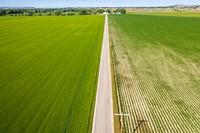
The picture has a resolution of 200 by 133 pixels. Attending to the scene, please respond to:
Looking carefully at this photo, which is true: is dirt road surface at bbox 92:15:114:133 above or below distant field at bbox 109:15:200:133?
above

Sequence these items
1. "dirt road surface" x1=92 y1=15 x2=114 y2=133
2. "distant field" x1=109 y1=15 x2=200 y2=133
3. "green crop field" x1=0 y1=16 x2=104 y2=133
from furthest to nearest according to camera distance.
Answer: "distant field" x1=109 y1=15 x2=200 y2=133, "green crop field" x1=0 y1=16 x2=104 y2=133, "dirt road surface" x1=92 y1=15 x2=114 y2=133

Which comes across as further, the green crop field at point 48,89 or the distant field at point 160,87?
the distant field at point 160,87

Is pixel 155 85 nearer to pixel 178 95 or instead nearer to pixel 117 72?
pixel 178 95

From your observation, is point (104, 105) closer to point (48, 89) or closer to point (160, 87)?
point (48, 89)

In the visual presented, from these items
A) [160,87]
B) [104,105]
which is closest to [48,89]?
[104,105]

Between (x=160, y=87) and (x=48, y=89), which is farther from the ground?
(x=48, y=89)

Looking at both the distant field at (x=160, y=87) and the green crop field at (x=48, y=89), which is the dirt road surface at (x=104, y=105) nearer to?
the green crop field at (x=48, y=89)

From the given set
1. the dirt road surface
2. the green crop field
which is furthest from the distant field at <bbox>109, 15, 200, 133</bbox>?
the green crop field

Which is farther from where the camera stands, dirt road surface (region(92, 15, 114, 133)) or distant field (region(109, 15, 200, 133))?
distant field (region(109, 15, 200, 133))

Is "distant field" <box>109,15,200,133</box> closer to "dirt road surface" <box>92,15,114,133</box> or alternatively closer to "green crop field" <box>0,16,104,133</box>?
"dirt road surface" <box>92,15,114,133</box>

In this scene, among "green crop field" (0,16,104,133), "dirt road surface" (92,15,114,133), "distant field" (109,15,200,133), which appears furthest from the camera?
"distant field" (109,15,200,133)

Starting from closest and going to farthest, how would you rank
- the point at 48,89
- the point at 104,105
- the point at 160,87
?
the point at 104,105, the point at 48,89, the point at 160,87

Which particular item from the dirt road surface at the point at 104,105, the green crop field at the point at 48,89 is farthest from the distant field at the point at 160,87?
the green crop field at the point at 48,89
